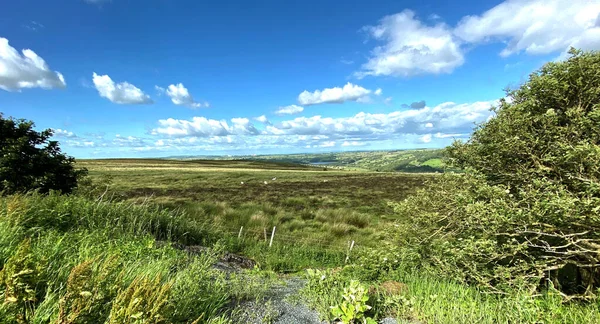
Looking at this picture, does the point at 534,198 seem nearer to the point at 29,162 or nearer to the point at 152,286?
the point at 152,286

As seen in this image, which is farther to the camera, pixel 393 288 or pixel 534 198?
pixel 534 198

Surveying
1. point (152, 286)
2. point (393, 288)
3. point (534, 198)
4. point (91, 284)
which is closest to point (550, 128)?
point (534, 198)

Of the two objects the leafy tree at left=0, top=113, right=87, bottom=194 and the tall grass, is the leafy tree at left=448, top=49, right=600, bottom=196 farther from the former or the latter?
the leafy tree at left=0, top=113, right=87, bottom=194

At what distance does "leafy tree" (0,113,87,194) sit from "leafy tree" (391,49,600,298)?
14.2m

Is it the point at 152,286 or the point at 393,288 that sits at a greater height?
the point at 152,286

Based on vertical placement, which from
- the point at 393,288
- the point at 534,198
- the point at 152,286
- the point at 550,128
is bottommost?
the point at 393,288

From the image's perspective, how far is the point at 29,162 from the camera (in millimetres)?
12734

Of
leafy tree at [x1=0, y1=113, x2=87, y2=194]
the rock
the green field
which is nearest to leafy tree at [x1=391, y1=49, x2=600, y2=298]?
the green field

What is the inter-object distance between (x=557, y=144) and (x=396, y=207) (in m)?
4.00

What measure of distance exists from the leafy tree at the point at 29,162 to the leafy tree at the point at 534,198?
560 inches

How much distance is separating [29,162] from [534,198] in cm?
1692

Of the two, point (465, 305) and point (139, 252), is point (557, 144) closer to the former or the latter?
point (465, 305)

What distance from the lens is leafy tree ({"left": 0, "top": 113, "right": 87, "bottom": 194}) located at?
12.1 m

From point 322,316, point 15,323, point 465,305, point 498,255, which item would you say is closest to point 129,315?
point 15,323
